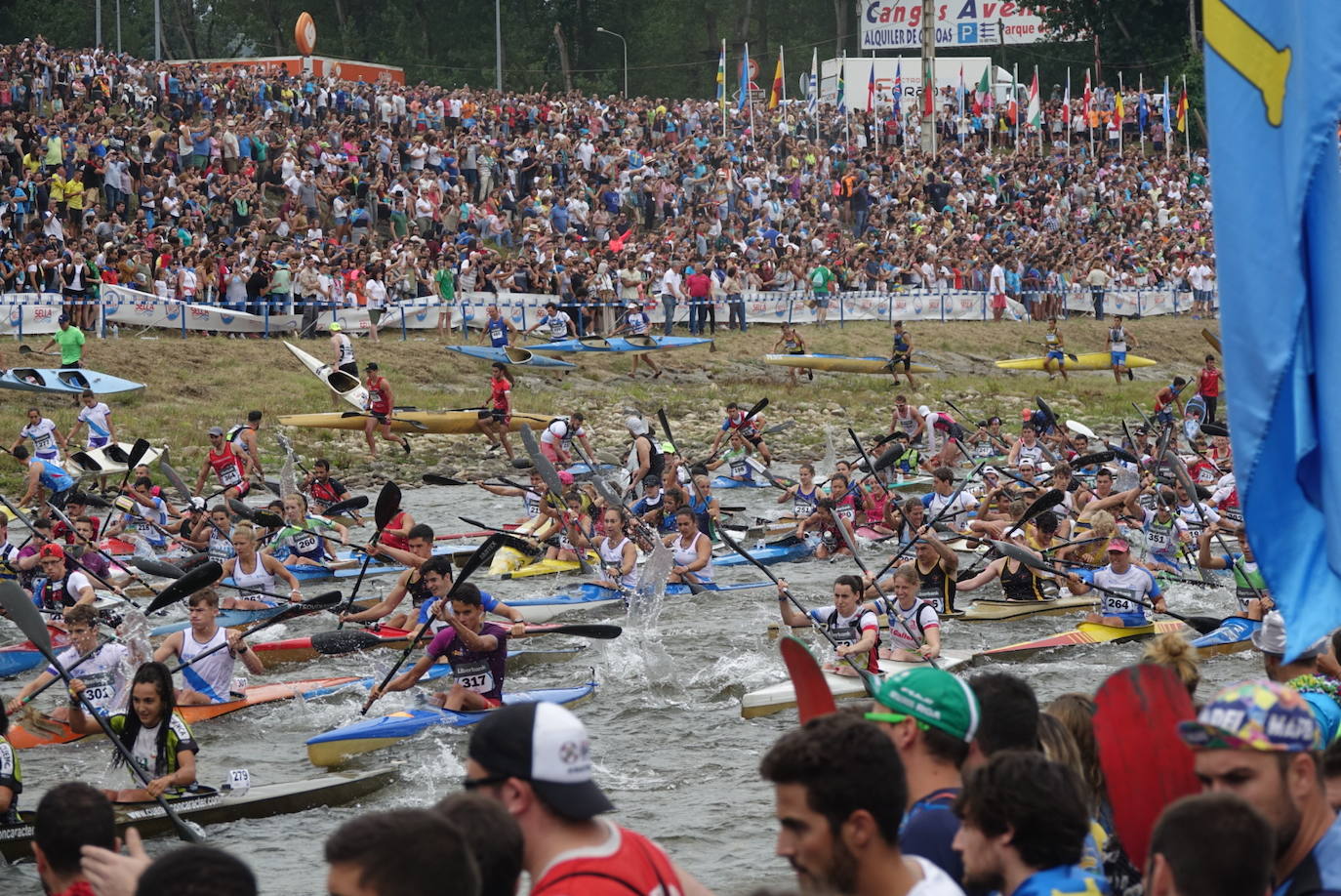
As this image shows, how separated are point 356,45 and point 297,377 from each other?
117ft

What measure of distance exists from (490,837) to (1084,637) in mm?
10966

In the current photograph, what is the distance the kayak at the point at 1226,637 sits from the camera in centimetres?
1295

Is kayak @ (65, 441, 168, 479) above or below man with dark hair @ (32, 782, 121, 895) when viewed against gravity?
below

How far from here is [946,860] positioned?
3881 mm

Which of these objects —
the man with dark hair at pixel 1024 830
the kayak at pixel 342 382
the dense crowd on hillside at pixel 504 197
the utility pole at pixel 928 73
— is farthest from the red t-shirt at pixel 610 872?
the utility pole at pixel 928 73

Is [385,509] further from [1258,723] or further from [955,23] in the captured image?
[955,23]

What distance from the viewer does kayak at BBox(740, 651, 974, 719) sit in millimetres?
11211

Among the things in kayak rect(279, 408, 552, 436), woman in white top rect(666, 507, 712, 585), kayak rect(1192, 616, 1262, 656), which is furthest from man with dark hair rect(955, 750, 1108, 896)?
kayak rect(279, 408, 552, 436)

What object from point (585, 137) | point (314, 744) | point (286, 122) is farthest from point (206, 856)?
point (585, 137)

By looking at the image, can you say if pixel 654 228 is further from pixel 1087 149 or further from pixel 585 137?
pixel 1087 149

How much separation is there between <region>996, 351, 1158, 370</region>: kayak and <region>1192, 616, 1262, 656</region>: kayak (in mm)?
20651

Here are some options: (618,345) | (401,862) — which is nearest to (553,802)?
(401,862)

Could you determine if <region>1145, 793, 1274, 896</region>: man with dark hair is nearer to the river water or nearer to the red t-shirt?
the red t-shirt

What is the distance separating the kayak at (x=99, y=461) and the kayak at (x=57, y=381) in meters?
2.27
